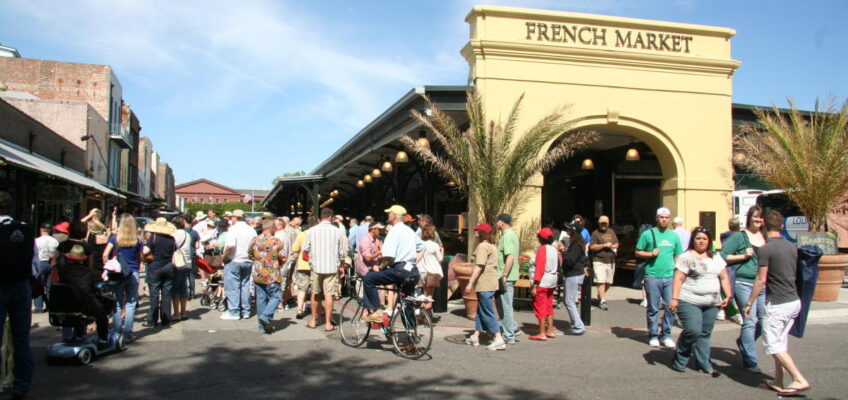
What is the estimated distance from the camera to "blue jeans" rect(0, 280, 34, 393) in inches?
201

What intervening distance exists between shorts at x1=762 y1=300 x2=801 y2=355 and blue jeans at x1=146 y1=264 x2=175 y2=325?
24.0ft

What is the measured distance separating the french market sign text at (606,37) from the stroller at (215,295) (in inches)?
308

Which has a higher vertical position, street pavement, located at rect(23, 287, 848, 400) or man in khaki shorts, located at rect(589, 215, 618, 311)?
man in khaki shorts, located at rect(589, 215, 618, 311)

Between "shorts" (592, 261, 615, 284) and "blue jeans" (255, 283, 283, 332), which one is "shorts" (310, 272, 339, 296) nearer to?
"blue jeans" (255, 283, 283, 332)

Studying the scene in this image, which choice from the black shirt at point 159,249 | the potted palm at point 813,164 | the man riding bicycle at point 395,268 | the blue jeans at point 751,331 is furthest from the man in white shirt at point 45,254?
the potted palm at point 813,164

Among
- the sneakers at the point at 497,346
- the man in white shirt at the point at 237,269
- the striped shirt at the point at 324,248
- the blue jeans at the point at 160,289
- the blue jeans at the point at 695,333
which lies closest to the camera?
the blue jeans at the point at 695,333

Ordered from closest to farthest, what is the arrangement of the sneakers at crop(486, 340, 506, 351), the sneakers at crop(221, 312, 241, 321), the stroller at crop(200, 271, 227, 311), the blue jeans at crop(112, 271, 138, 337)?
the blue jeans at crop(112, 271, 138, 337), the sneakers at crop(486, 340, 506, 351), the sneakers at crop(221, 312, 241, 321), the stroller at crop(200, 271, 227, 311)

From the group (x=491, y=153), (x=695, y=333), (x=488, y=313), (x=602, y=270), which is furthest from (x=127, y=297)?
(x=602, y=270)

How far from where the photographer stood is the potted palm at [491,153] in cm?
1116

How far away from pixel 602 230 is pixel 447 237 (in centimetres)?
573

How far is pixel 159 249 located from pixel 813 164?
12.4 m

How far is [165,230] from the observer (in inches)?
333

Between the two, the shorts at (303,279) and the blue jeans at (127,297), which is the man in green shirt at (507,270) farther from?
the blue jeans at (127,297)

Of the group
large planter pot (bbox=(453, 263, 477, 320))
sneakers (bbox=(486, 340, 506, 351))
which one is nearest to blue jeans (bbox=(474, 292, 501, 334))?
sneakers (bbox=(486, 340, 506, 351))
